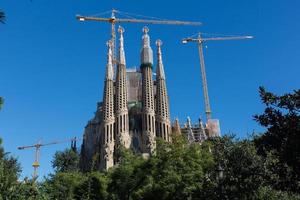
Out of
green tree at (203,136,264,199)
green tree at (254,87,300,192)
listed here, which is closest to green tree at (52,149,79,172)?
green tree at (203,136,264,199)

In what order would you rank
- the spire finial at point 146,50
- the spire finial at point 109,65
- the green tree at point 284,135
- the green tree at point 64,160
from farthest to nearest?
the spire finial at point 109,65
the spire finial at point 146,50
the green tree at point 64,160
the green tree at point 284,135

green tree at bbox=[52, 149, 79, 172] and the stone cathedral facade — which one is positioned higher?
the stone cathedral facade

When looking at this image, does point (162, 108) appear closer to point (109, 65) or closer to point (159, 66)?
point (159, 66)

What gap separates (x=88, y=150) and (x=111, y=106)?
10.2 metres

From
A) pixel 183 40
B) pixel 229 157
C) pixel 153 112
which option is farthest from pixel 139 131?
pixel 229 157

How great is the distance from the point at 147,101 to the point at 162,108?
9.19 ft

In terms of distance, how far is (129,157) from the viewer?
2469cm

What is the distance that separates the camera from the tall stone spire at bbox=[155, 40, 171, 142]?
5966 cm

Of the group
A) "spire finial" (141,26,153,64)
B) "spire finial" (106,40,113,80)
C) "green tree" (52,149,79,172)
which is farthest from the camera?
"spire finial" (106,40,113,80)

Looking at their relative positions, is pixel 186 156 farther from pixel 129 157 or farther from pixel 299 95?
pixel 299 95

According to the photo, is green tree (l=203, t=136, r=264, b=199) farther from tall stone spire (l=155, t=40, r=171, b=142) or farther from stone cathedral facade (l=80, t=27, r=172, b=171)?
tall stone spire (l=155, t=40, r=171, b=142)

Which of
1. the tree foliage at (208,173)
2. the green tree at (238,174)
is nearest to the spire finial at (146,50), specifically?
the tree foliage at (208,173)

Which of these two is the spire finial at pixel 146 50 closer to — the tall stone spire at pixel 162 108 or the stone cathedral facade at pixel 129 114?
the stone cathedral facade at pixel 129 114

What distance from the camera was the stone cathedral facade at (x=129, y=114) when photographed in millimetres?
58188
